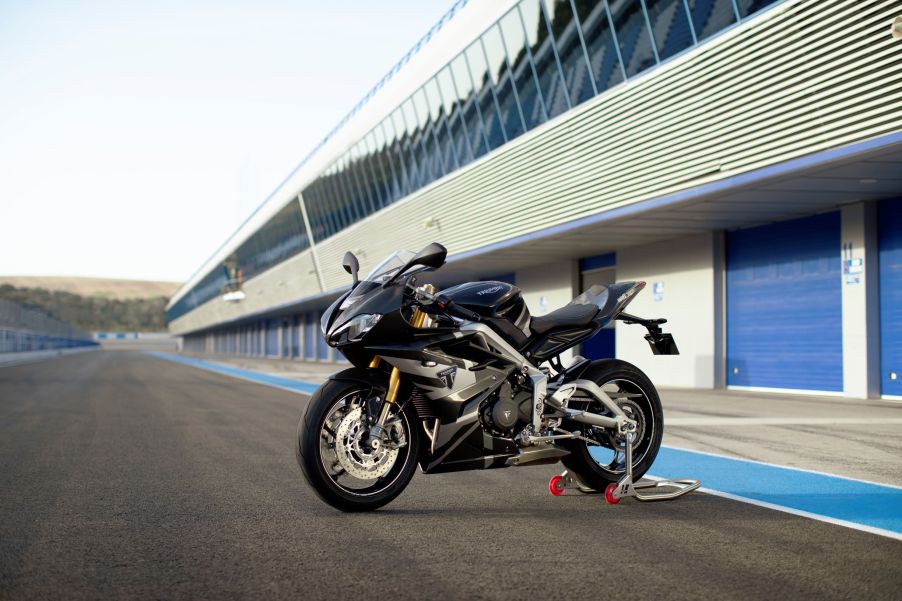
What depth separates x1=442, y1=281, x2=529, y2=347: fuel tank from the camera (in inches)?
208

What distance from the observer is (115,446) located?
8523 millimetres

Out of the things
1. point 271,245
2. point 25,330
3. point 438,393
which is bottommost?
point 438,393

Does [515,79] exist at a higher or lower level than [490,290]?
higher

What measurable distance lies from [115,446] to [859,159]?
Result: 9666 mm

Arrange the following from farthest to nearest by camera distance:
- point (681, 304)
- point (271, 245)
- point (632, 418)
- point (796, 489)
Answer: point (271, 245), point (681, 304), point (796, 489), point (632, 418)

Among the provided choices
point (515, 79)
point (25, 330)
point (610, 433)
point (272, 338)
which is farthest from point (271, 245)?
point (610, 433)

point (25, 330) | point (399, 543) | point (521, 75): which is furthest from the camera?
point (25, 330)

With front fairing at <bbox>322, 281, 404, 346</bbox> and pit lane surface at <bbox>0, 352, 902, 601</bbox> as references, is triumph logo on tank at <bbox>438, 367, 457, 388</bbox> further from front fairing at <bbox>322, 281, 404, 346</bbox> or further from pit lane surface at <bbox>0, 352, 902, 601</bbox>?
A: pit lane surface at <bbox>0, 352, 902, 601</bbox>

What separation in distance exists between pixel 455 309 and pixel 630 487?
1.49 m

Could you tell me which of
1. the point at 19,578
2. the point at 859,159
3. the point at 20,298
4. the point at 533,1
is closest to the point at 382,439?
the point at 19,578

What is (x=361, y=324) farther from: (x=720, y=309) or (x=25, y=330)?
(x=25, y=330)

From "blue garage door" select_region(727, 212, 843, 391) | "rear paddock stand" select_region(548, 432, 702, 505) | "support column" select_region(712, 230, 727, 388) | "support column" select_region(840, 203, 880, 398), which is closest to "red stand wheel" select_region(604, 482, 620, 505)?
"rear paddock stand" select_region(548, 432, 702, 505)

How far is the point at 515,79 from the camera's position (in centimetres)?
2075

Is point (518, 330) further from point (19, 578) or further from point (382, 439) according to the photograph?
point (19, 578)
